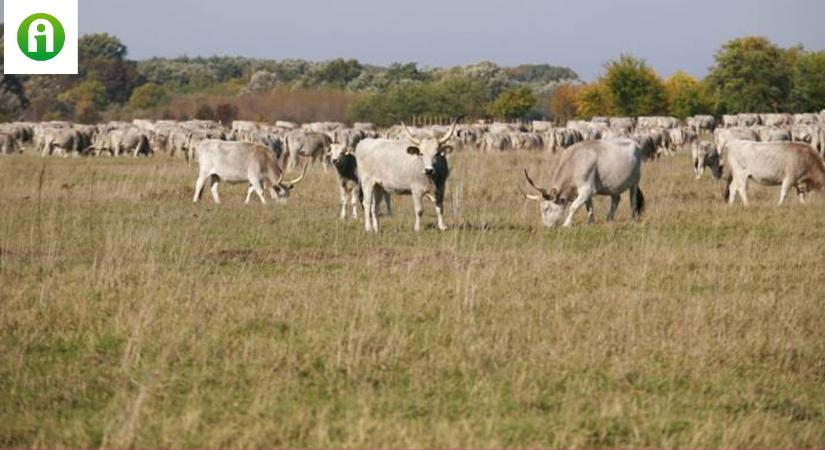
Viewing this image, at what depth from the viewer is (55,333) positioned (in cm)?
1020

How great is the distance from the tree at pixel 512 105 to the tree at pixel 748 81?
1668cm

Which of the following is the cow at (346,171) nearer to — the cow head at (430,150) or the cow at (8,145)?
the cow head at (430,150)

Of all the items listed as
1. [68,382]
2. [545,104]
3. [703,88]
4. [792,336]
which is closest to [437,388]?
[68,382]

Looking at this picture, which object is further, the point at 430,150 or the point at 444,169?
the point at 444,169

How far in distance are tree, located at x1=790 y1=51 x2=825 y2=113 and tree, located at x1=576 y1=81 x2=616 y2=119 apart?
1257 cm

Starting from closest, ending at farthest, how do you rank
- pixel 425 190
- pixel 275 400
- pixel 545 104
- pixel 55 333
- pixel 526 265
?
pixel 275 400 → pixel 55 333 → pixel 526 265 → pixel 425 190 → pixel 545 104

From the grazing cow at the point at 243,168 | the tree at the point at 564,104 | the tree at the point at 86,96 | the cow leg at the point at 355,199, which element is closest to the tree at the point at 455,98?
the tree at the point at 564,104

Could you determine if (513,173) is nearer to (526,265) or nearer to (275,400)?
(526,265)

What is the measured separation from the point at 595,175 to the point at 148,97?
110 m

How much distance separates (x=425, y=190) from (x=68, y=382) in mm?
10140

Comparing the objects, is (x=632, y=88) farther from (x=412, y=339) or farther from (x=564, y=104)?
(x=412, y=339)

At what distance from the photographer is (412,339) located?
9836 mm

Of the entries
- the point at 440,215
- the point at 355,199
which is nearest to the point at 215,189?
the point at 355,199

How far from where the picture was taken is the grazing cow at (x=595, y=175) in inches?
783
